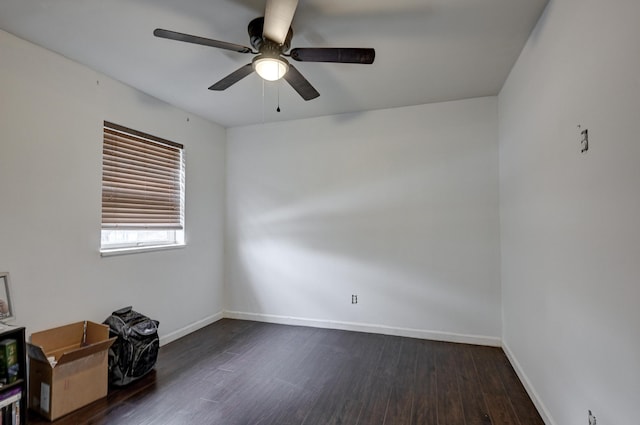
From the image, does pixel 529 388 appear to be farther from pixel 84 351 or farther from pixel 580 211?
pixel 84 351

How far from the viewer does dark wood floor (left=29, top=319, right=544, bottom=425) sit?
2137 millimetres

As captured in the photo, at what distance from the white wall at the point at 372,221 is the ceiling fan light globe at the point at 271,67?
1913mm

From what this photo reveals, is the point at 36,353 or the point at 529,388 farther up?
the point at 36,353

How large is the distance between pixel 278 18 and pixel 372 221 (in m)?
2.55

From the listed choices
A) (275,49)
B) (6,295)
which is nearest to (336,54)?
(275,49)

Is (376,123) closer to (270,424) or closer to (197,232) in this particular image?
(197,232)

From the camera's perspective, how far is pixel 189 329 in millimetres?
3752

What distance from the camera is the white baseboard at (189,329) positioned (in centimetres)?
344

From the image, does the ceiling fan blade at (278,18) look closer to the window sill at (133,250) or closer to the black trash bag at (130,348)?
the window sill at (133,250)

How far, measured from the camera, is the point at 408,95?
131 inches

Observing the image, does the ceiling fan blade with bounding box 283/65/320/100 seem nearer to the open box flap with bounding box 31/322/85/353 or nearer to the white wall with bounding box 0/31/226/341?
the white wall with bounding box 0/31/226/341

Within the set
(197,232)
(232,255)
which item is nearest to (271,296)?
(232,255)

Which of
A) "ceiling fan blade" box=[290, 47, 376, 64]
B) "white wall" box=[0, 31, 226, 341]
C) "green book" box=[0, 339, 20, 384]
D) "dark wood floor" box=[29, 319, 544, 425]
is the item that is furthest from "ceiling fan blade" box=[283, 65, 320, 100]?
"green book" box=[0, 339, 20, 384]

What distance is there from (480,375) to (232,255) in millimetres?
3243
